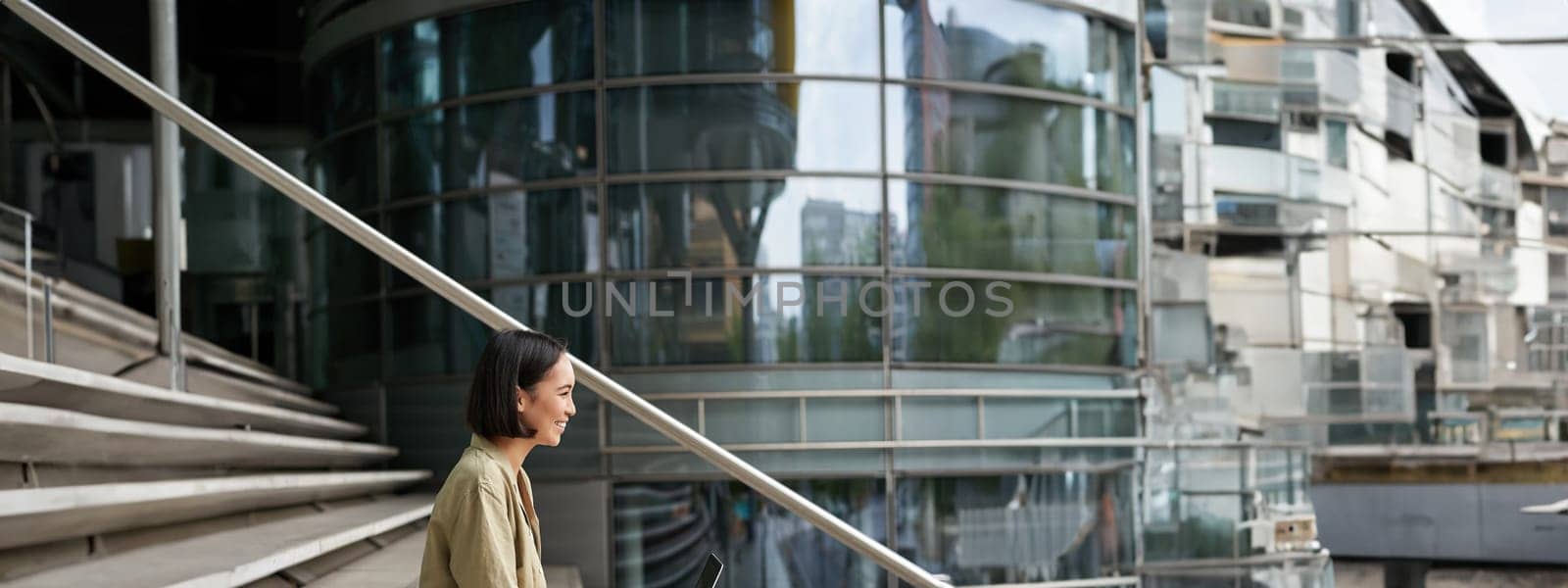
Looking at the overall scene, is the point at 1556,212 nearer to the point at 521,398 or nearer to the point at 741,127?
the point at 741,127

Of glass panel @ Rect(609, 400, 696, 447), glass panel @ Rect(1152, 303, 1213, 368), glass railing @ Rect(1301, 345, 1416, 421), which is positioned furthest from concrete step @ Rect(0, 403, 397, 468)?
glass railing @ Rect(1301, 345, 1416, 421)

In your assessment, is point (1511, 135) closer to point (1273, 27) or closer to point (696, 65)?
point (1273, 27)

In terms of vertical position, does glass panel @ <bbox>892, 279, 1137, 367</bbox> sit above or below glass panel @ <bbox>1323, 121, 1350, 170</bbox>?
below

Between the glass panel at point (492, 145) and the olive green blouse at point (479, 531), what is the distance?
356 inches

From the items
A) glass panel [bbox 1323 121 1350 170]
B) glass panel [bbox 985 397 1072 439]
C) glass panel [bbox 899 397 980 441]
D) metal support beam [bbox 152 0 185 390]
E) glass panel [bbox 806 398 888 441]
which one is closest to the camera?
metal support beam [bbox 152 0 185 390]

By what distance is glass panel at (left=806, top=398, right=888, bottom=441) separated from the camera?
12.5 m

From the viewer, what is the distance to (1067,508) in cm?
1322

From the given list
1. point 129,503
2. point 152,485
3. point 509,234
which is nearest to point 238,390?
point 509,234

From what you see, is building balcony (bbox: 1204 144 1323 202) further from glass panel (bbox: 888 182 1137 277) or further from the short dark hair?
the short dark hair

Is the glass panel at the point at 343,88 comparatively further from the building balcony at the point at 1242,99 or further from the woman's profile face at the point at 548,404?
the woman's profile face at the point at 548,404

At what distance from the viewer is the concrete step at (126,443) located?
5133mm

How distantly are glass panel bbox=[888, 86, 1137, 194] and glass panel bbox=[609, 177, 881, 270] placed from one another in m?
0.53

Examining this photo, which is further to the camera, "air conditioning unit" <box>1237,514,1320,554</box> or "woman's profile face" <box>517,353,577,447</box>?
"air conditioning unit" <box>1237,514,1320,554</box>

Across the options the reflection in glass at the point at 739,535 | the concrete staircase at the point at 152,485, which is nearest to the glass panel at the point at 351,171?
the concrete staircase at the point at 152,485
